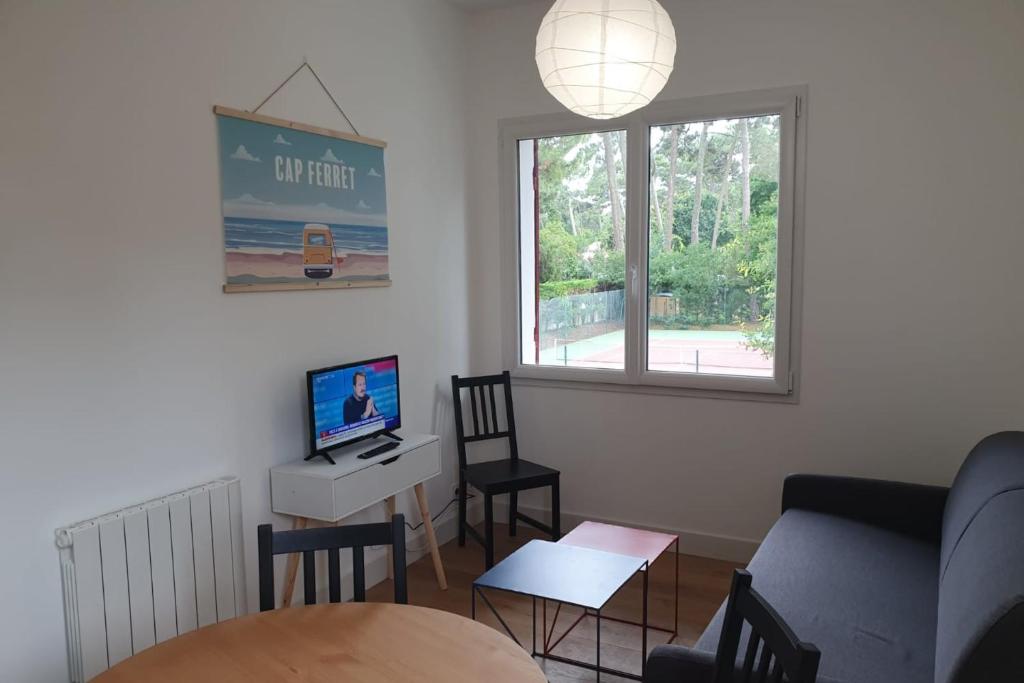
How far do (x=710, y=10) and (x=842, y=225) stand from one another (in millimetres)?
1267

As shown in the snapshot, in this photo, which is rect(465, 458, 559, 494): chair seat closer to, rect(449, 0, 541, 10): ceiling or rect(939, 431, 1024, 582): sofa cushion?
rect(939, 431, 1024, 582): sofa cushion

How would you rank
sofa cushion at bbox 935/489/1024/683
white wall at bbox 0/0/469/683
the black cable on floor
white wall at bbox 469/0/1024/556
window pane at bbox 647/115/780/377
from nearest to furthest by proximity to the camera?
sofa cushion at bbox 935/489/1024/683 → white wall at bbox 0/0/469/683 → white wall at bbox 469/0/1024/556 → window pane at bbox 647/115/780/377 → the black cable on floor

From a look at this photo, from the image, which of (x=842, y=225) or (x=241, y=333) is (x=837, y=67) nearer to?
(x=842, y=225)

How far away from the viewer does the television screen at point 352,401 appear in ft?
10.2

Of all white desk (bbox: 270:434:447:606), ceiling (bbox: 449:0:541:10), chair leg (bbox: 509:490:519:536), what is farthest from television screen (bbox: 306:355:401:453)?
ceiling (bbox: 449:0:541:10)

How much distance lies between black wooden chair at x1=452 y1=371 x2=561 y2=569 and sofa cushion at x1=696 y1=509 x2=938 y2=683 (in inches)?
49.7

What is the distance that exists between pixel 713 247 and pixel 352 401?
6.62 feet

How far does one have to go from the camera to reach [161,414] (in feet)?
8.60

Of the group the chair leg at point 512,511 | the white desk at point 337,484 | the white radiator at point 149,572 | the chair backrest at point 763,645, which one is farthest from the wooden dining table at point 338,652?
the chair leg at point 512,511

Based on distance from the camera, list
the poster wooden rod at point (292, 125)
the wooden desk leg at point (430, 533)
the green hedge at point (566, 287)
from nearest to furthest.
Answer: the poster wooden rod at point (292, 125), the wooden desk leg at point (430, 533), the green hedge at point (566, 287)

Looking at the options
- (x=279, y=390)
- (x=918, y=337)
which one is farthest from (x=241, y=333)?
(x=918, y=337)

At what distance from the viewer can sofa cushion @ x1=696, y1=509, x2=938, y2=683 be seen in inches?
86.1

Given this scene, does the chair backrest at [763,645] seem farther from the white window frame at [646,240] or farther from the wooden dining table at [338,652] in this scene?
the white window frame at [646,240]

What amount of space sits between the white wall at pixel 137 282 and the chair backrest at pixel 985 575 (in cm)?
244
